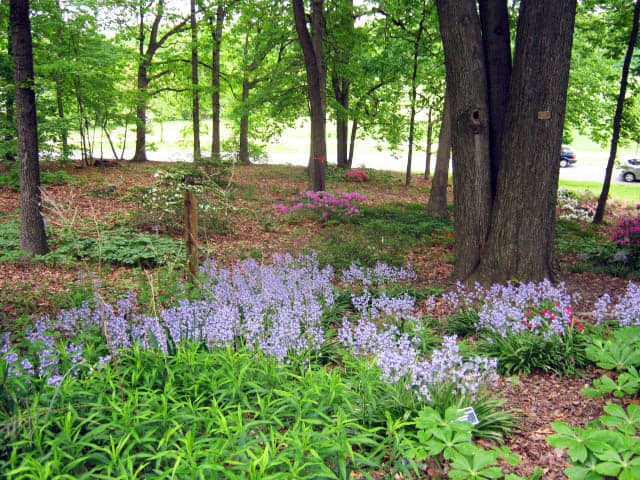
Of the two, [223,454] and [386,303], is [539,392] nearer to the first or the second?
[386,303]

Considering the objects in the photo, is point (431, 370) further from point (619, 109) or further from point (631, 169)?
point (631, 169)

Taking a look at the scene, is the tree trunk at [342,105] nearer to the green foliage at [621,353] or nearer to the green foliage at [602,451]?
the green foliage at [621,353]

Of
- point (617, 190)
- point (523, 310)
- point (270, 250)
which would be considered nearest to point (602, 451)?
point (523, 310)

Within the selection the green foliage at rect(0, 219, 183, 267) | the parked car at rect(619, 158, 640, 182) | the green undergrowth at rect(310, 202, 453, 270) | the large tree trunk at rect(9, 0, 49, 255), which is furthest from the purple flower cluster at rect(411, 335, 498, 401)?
the parked car at rect(619, 158, 640, 182)

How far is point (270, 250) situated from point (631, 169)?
23221mm

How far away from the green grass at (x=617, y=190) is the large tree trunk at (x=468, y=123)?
45.4 ft

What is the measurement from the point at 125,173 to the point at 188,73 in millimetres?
7353

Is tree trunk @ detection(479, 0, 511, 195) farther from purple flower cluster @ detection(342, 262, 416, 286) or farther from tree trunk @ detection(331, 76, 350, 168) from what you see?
tree trunk @ detection(331, 76, 350, 168)

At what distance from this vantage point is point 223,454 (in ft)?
7.76

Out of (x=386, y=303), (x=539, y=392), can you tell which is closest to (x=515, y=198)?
(x=386, y=303)

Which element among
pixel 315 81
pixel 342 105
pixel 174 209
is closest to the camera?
pixel 174 209

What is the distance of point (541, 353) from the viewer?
12.5 ft

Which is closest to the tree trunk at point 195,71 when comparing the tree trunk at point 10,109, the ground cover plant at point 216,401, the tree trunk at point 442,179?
the tree trunk at point 10,109

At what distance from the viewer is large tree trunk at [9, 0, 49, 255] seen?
20.5ft
